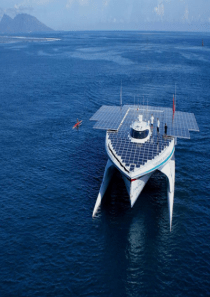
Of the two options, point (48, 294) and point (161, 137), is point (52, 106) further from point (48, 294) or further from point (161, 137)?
point (48, 294)

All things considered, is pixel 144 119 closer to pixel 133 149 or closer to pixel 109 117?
pixel 109 117

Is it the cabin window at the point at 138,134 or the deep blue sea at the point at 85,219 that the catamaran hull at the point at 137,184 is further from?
the cabin window at the point at 138,134

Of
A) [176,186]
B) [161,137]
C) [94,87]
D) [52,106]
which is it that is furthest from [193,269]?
[94,87]


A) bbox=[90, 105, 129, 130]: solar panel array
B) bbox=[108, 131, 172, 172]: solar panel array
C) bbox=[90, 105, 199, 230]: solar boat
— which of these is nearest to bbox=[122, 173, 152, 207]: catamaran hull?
bbox=[90, 105, 199, 230]: solar boat

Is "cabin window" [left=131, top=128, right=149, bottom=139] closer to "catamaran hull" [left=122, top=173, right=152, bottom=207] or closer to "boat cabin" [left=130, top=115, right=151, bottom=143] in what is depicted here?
"boat cabin" [left=130, top=115, right=151, bottom=143]

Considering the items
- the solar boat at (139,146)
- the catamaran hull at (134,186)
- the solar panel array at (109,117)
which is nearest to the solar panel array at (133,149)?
the solar boat at (139,146)

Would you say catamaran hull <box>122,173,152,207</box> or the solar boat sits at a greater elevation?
the solar boat

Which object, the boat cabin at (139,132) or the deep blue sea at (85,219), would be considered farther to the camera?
the boat cabin at (139,132)
